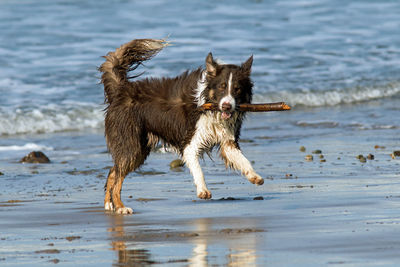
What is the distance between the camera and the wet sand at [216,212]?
5.29 metres

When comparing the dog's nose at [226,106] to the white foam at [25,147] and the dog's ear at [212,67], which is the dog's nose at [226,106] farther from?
Result: the white foam at [25,147]

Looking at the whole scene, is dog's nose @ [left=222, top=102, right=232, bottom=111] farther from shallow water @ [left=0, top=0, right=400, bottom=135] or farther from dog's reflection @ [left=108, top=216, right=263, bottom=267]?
shallow water @ [left=0, top=0, right=400, bottom=135]

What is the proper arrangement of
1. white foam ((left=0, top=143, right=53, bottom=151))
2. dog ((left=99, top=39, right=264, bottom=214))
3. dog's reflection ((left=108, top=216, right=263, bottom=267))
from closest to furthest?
dog's reflection ((left=108, top=216, right=263, bottom=267))
dog ((left=99, top=39, right=264, bottom=214))
white foam ((left=0, top=143, right=53, bottom=151))

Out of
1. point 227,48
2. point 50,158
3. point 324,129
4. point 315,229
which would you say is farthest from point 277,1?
point 315,229

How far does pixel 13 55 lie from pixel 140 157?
14742 mm

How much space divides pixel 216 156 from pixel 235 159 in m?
3.45

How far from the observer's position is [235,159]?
26.1ft

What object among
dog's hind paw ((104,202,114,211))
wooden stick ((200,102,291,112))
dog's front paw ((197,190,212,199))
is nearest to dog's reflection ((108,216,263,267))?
dog's front paw ((197,190,212,199))

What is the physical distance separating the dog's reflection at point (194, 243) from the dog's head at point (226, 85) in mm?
1264

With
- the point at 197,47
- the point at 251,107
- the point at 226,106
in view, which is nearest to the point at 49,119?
the point at 251,107

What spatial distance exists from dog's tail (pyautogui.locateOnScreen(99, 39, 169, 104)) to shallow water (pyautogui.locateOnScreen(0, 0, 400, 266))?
1228 mm

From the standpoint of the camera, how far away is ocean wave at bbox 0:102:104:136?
1477 cm

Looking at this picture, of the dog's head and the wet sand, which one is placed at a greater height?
the dog's head

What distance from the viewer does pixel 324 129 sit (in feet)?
45.0
